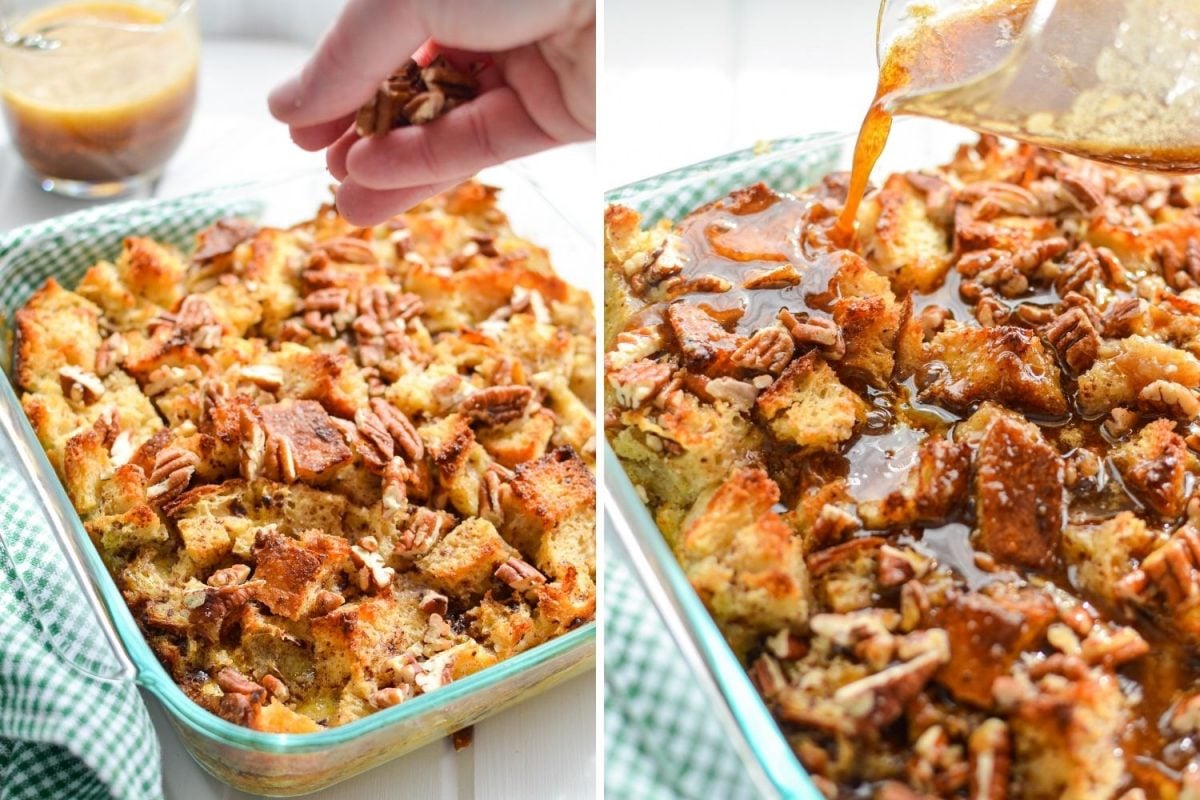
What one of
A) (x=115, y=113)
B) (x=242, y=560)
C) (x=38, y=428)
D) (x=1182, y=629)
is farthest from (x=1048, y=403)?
(x=115, y=113)

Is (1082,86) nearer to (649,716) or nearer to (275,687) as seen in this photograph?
(649,716)

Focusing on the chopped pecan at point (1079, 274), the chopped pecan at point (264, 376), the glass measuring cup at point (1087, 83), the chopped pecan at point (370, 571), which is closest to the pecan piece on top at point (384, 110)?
the chopped pecan at point (264, 376)

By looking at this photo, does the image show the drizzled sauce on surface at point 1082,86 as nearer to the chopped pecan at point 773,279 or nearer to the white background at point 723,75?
the chopped pecan at point 773,279

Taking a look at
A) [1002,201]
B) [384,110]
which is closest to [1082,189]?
[1002,201]

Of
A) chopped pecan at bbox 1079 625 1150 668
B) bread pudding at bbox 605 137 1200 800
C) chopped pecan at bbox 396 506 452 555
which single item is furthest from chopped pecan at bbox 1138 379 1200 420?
chopped pecan at bbox 396 506 452 555

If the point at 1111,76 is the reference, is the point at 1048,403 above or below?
below

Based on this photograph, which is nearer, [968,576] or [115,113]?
[968,576]

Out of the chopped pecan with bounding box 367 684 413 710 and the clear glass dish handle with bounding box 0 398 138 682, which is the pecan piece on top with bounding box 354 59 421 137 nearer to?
the clear glass dish handle with bounding box 0 398 138 682

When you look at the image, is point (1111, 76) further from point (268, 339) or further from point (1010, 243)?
point (268, 339)
